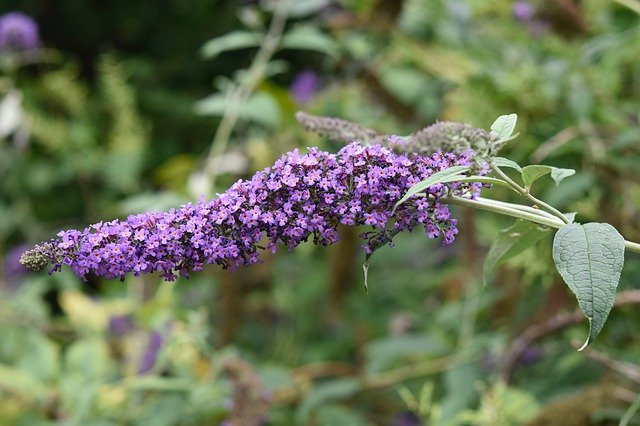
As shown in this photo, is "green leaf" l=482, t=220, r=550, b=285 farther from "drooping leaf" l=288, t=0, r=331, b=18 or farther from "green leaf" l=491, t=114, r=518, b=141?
"drooping leaf" l=288, t=0, r=331, b=18

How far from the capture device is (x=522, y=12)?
8.59ft

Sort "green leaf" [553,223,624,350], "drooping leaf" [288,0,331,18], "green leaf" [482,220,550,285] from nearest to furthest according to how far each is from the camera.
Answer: "green leaf" [553,223,624,350], "green leaf" [482,220,550,285], "drooping leaf" [288,0,331,18]

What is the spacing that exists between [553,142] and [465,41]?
57 cm

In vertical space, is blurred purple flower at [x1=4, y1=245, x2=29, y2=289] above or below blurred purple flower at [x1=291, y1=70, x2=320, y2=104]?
above

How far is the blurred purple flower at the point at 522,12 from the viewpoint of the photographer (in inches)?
103

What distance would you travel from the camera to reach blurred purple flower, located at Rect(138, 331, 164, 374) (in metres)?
2.46

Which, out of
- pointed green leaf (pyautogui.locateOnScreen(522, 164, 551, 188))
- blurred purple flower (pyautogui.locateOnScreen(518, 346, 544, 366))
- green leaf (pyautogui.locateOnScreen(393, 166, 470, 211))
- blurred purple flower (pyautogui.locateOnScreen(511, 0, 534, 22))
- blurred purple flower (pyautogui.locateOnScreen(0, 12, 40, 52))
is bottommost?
blurred purple flower (pyautogui.locateOnScreen(518, 346, 544, 366))

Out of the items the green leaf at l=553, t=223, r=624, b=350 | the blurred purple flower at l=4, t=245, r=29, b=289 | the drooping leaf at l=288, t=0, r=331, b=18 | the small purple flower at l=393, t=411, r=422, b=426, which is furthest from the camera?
the blurred purple flower at l=4, t=245, r=29, b=289

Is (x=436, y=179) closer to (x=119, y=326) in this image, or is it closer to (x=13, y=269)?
(x=119, y=326)

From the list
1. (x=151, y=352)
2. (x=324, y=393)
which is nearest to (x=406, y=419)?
(x=324, y=393)

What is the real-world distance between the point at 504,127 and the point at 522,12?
5.47ft

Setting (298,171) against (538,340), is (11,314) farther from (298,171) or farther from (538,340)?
(298,171)

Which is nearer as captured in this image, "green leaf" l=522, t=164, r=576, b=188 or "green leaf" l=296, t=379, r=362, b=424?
"green leaf" l=522, t=164, r=576, b=188

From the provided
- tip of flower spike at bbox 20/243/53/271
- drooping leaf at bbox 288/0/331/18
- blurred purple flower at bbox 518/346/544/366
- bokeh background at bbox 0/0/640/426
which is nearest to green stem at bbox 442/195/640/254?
bokeh background at bbox 0/0/640/426
